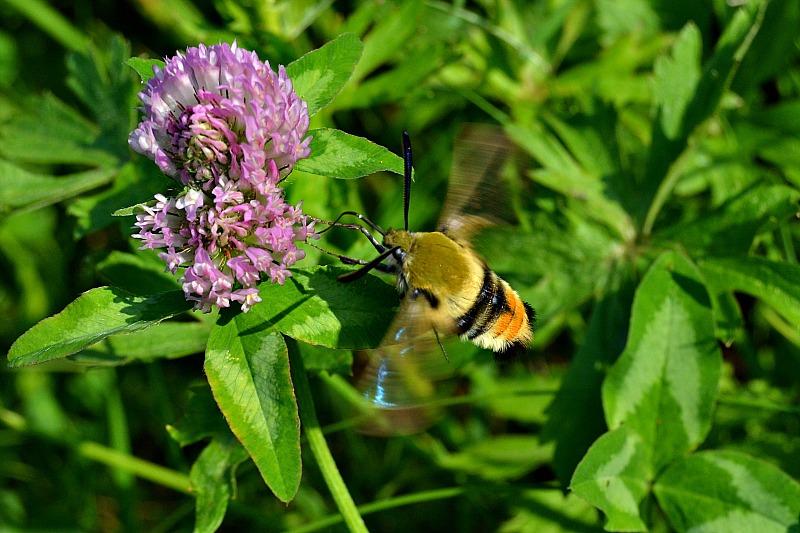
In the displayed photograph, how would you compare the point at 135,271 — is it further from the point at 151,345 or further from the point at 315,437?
the point at 315,437

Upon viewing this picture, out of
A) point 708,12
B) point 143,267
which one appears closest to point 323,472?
point 143,267

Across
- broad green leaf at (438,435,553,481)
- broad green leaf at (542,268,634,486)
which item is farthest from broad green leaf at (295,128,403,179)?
broad green leaf at (438,435,553,481)

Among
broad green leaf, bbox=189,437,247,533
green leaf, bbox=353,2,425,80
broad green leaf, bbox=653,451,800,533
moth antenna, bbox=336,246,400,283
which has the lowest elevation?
broad green leaf, bbox=653,451,800,533

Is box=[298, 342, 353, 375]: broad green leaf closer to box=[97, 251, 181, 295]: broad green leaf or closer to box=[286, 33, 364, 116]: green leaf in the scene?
box=[97, 251, 181, 295]: broad green leaf

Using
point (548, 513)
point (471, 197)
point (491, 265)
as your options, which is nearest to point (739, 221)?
point (491, 265)

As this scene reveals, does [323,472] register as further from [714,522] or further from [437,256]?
[714,522]

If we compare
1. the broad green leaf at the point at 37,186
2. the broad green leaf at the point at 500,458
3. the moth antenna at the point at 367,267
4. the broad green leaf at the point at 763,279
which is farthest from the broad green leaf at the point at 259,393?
the broad green leaf at the point at 763,279
